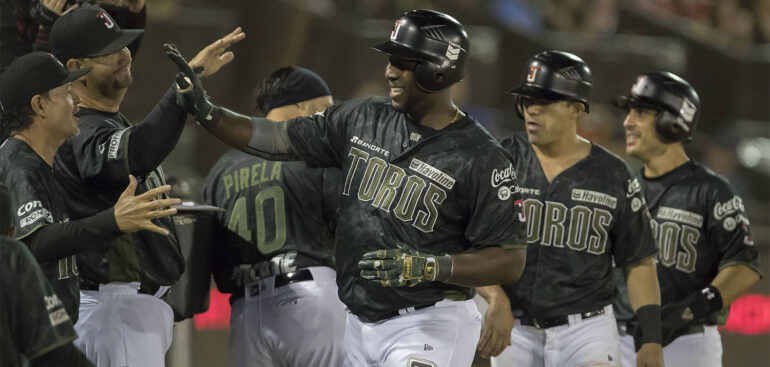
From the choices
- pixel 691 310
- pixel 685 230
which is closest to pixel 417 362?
pixel 691 310

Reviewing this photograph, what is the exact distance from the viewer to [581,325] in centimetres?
503

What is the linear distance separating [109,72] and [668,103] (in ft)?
11.3

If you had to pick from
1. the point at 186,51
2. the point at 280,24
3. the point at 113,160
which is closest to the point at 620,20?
the point at 280,24

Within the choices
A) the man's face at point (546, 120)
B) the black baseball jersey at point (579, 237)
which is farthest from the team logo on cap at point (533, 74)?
the black baseball jersey at point (579, 237)

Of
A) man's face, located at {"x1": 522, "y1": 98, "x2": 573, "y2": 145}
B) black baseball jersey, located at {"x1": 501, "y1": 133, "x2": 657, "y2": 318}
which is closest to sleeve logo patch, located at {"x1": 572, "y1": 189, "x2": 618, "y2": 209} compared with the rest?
black baseball jersey, located at {"x1": 501, "y1": 133, "x2": 657, "y2": 318}

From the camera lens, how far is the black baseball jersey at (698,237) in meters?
5.90

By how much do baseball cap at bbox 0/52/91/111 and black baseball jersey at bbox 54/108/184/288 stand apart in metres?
0.40

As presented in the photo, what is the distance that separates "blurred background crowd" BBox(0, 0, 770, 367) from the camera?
10.0 metres

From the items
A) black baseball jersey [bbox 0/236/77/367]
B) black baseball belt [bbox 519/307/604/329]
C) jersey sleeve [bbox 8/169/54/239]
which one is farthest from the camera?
black baseball belt [bbox 519/307/604/329]

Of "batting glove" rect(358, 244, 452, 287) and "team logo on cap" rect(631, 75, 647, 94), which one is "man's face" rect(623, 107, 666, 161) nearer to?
"team logo on cap" rect(631, 75, 647, 94)

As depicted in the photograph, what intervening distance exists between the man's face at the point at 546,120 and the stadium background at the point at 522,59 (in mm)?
4072

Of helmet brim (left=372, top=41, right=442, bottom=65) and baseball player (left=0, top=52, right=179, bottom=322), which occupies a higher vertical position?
helmet brim (left=372, top=41, right=442, bottom=65)

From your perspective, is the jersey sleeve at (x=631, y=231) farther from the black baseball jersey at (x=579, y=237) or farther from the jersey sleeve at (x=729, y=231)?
the jersey sleeve at (x=729, y=231)

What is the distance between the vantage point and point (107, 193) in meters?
4.31
